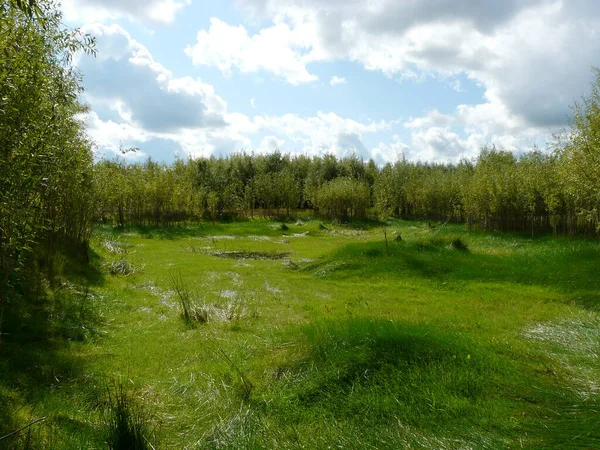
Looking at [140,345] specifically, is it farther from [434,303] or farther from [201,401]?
[434,303]

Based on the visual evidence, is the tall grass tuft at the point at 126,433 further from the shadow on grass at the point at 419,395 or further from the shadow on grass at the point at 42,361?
the shadow on grass at the point at 419,395

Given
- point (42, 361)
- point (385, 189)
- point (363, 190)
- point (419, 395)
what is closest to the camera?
point (419, 395)

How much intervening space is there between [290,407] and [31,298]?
7920mm

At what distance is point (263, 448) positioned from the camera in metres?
4.94

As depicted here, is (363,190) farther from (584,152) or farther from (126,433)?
(126,433)

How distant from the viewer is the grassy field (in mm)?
5070

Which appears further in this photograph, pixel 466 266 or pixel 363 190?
pixel 363 190

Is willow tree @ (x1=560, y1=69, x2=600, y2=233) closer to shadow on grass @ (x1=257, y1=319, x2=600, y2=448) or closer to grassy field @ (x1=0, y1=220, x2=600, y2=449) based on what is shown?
grassy field @ (x1=0, y1=220, x2=600, y2=449)

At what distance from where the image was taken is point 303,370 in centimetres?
685

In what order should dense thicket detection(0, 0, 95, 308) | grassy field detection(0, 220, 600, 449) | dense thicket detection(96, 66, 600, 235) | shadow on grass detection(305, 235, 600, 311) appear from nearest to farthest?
grassy field detection(0, 220, 600, 449), dense thicket detection(0, 0, 95, 308), shadow on grass detection(305, 235, 600, 311), dense thicket detection(96, 66, 600, 235)

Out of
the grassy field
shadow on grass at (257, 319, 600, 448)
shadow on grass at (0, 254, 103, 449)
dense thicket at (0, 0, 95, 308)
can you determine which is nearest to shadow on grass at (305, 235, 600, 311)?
the grassy field

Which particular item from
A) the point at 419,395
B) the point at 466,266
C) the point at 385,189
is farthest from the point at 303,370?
the point at 385,189

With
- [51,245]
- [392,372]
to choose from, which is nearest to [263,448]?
[392,372]

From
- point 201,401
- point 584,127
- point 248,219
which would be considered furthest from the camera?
point 248,219
